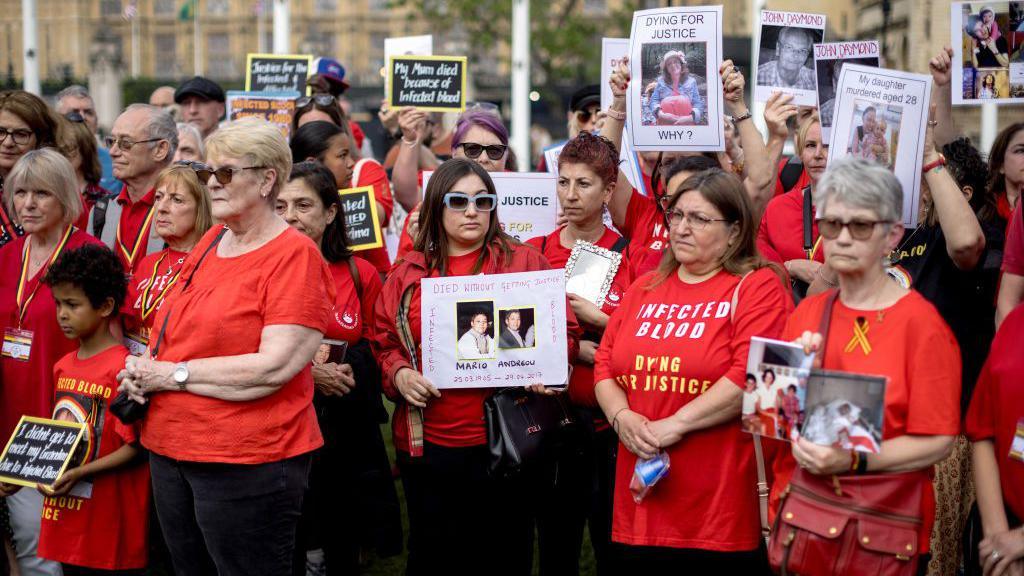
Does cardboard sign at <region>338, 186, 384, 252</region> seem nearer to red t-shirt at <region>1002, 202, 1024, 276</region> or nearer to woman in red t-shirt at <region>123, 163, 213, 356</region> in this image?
woman in red t-shirt at <region>123, 163, 213, 356</region>

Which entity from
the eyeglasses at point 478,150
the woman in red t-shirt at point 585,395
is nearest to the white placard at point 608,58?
the eyeglasses at point 478,150

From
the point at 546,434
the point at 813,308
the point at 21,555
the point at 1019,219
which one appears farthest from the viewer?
the point at 21,555

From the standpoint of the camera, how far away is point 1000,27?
545cm

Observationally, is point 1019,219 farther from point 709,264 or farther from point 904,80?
point 709,264

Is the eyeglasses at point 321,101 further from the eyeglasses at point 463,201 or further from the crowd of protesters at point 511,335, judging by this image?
the eyeglasses at point 463,201

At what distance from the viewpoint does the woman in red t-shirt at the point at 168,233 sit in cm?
530

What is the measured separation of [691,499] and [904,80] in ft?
5.97

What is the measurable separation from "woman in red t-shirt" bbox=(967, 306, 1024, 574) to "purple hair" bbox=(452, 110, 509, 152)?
9.62ft

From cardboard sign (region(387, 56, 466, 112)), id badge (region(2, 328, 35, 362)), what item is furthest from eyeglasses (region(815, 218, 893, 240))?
cardboard sign (region(387, 56, 466, 112))

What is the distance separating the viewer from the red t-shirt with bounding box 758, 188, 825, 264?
521 centimetres

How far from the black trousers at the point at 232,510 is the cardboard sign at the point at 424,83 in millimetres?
3857

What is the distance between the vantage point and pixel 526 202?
5.87m

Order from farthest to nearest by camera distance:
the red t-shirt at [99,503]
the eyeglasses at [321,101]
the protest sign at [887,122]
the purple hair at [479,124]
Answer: the eyeglasses at [321,101]
the purple hair at [479,124]
the red t-shirt at [99,503]
the protest sign at [887,122]

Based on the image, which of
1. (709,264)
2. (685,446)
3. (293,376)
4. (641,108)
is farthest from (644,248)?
(293,376)
